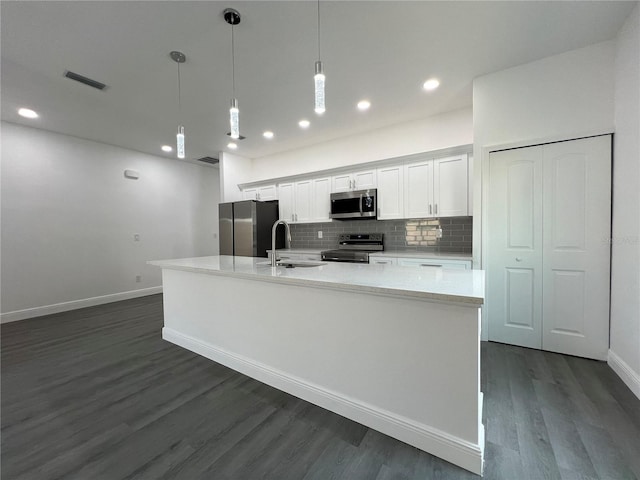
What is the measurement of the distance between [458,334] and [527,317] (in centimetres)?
187

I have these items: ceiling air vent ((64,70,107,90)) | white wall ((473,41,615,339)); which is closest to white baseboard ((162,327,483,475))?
white wall ((473,41,615,339))

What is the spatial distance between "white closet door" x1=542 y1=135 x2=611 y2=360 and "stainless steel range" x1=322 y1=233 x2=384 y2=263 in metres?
1.94

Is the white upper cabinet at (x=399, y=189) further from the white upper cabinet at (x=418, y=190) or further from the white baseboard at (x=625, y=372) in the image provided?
the white baseboard at (x=625, y=372)

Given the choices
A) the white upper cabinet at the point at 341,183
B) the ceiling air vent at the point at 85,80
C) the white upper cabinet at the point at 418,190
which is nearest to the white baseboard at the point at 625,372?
the white upper cabinet at the point at 418,190

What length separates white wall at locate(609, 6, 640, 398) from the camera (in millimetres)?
1959

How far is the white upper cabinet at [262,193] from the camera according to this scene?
197 inches

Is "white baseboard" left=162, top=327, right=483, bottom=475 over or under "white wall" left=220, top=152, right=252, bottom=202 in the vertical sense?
under

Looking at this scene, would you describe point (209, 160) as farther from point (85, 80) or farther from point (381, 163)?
point (381, 163)

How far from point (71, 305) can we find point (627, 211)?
6817 mm

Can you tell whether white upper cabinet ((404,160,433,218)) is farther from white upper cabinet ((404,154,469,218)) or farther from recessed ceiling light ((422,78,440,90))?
recessed ceiling light ((422,78,440,90))

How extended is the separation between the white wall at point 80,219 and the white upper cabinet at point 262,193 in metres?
1.68

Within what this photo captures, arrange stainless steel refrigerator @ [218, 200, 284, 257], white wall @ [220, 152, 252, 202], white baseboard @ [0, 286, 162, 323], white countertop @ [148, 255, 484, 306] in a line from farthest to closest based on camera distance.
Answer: white wall @ [220, 152, 252, 202], stainless steel refrigerator @ [218, 200, 284, 257], white baseboard @ [0, 286, 162, 323], white countertop @ [148, 255, 484, 306]

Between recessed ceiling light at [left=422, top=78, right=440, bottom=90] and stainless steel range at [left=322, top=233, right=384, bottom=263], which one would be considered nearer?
recessed ceiling light at [left=422, top=78, right=440, bottom=90]

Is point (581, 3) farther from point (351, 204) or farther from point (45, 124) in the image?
point (45, 124)
